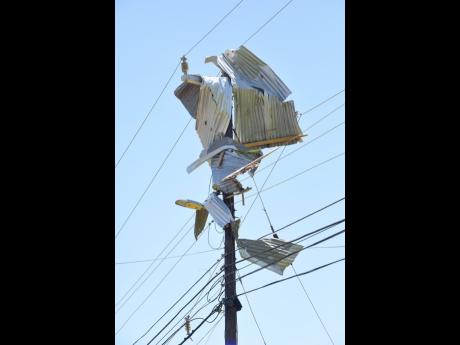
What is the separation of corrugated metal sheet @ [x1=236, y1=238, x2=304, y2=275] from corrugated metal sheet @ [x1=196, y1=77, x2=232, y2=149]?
2.40 metres

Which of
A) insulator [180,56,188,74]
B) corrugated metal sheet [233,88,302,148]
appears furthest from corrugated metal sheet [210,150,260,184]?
insulator [180,56,188,74]

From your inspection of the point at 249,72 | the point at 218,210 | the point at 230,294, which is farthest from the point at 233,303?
the point at 249,72

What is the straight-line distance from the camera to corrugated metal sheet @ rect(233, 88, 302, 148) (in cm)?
1781

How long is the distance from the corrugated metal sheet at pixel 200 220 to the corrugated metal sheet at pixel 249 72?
8.67ft

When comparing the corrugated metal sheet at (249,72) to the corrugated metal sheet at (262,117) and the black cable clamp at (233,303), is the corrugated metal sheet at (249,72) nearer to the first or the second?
the corrugated metal sheet at (262,117)

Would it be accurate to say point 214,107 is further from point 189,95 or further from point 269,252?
point 269,252

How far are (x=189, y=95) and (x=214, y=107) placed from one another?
0.70 meters

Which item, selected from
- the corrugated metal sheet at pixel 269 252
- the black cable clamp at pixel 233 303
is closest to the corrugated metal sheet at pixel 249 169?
the corrugated metal sheet at pixel 269 252

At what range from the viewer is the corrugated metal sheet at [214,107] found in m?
17.5

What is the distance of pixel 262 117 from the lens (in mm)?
17984

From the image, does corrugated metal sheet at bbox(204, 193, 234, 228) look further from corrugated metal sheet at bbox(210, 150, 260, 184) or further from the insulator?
the insulator
